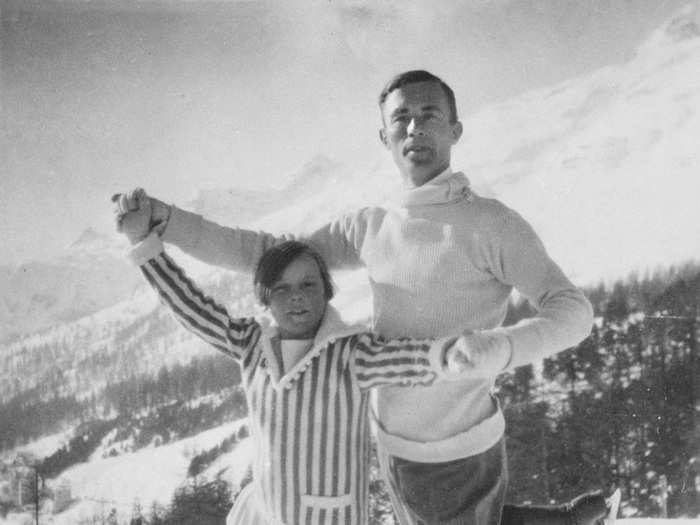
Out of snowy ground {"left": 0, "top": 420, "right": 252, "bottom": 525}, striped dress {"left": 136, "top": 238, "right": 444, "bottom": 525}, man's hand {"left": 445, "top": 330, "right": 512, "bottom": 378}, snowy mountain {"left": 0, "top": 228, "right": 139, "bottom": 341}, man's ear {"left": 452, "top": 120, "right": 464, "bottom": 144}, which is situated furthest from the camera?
snowy ground {"left": 0, "top": 420, "right": 252, "bottom": 525}

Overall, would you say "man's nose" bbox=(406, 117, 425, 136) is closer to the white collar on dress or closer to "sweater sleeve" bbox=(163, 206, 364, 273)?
"sweater sleeve" bbox=(163, 206, 364, 273)

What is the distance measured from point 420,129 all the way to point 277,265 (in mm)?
299

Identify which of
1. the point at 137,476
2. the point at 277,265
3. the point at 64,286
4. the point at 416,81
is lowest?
the point at 137,476

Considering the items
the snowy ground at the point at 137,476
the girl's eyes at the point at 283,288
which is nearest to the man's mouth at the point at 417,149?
the girl's eyes at the point at 283,288

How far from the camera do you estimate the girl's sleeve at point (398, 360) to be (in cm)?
71

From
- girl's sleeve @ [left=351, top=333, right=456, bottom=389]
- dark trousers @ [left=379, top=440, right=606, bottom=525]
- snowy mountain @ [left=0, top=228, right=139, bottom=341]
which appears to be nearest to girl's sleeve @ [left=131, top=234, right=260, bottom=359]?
girl's sleeve @ [left=351, top=333, right=456, bottom=389]

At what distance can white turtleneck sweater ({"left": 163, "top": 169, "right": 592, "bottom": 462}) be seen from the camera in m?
0.81

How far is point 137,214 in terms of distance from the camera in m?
0.88

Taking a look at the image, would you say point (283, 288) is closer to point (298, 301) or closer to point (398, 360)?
point (298, 301)

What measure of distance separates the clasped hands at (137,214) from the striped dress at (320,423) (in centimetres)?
26

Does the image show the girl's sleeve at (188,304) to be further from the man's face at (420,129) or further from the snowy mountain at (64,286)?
the snowy mountain at (64,286)

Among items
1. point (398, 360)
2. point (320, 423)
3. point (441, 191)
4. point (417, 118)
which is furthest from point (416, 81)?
point (320, 423)

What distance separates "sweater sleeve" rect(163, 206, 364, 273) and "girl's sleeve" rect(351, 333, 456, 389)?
0.19 meters

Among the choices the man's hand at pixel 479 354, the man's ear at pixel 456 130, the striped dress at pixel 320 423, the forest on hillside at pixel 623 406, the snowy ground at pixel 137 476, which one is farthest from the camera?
the snowy ground at pixel 137 476
